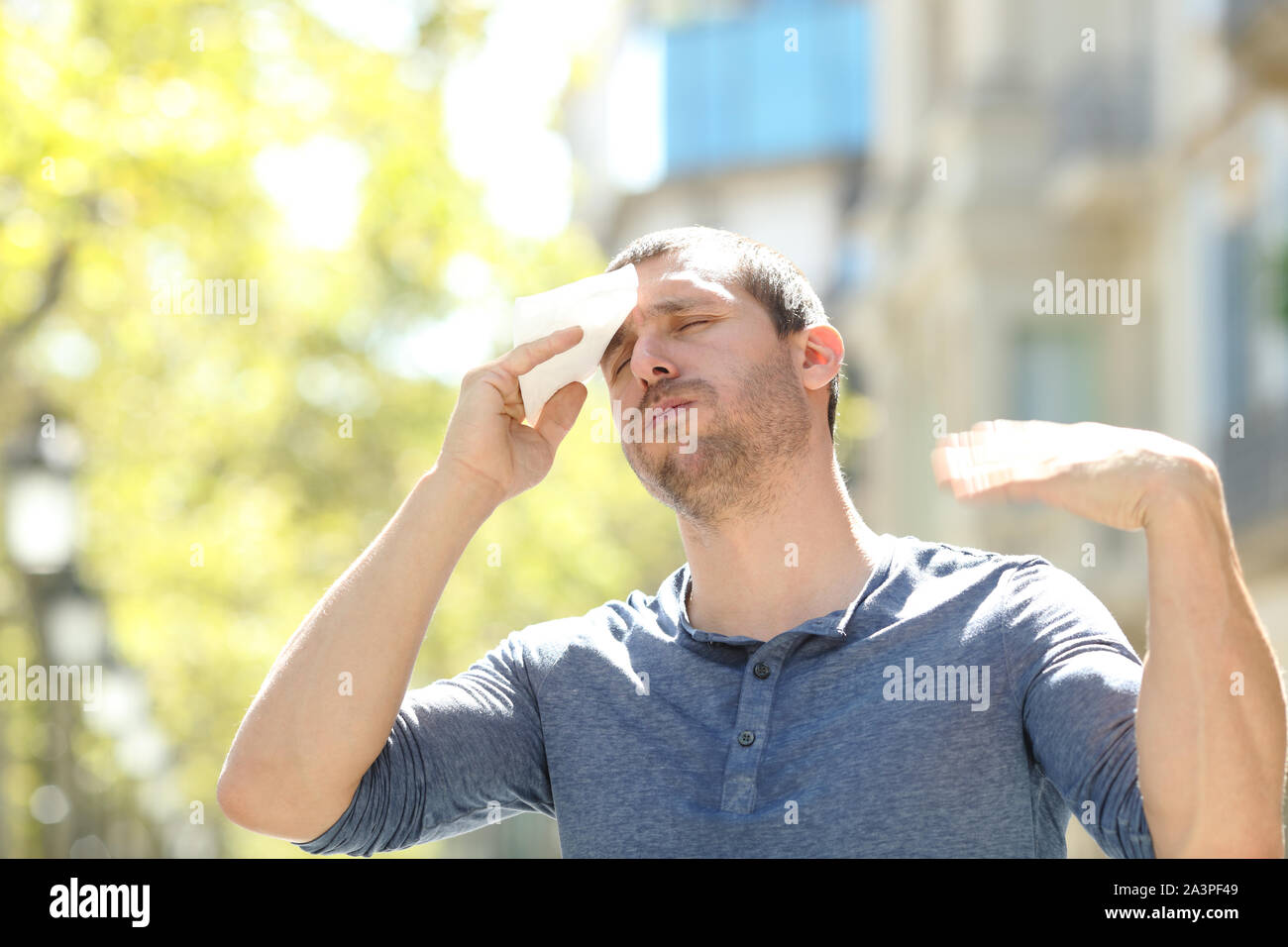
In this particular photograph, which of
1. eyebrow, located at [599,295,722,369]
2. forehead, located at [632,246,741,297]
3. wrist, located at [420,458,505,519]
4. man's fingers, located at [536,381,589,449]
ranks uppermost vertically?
forehead, located at [632,246,741,297]

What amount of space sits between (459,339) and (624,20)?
30.0 m

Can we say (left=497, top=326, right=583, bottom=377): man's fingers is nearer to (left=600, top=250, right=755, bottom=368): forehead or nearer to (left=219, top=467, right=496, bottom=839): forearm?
(left=600, top=250, right=755, bottom=368): forehead

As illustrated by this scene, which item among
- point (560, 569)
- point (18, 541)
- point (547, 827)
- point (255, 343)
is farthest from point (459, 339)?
point (547, 827)

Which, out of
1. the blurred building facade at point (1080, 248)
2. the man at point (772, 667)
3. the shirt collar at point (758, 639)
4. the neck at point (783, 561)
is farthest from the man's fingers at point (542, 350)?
the blurred building facade at point (1080, 248)

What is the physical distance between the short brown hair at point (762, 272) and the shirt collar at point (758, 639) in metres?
0.35

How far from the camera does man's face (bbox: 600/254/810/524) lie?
311 cm

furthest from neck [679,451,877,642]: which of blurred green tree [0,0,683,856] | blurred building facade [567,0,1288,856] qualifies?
blurred green tree [0,0,683,856]

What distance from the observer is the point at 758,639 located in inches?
122

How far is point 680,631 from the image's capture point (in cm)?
317

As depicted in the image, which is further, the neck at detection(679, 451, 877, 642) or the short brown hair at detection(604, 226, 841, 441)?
the short brown hair at detection(604, 226, 841, 441)

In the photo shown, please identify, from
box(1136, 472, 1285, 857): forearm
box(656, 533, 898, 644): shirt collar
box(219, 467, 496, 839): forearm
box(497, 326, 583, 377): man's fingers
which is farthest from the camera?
box(497, 326, 583, 377): man's fingers

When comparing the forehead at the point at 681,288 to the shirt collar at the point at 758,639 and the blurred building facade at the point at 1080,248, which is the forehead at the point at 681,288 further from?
the blurred building facade at the point at 1080,248

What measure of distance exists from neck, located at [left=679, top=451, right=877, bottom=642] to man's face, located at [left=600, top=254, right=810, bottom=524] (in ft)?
0.15

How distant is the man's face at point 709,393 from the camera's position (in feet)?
10.2
